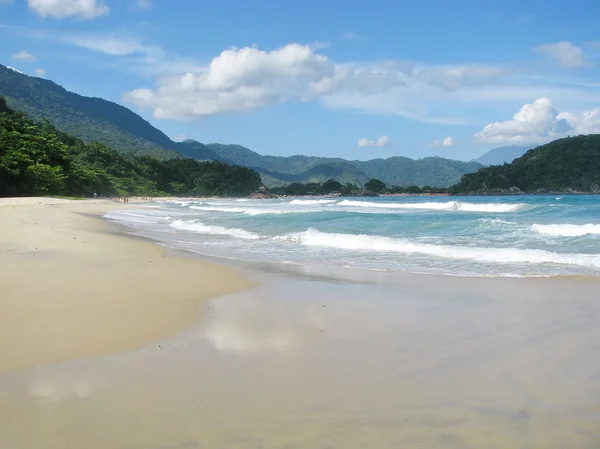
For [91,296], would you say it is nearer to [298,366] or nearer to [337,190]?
[298,366]

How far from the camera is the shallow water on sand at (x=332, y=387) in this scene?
2574 mm

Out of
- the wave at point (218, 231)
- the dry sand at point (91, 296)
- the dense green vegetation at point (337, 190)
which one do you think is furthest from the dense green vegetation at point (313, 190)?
the dry sand at point (91, 296)

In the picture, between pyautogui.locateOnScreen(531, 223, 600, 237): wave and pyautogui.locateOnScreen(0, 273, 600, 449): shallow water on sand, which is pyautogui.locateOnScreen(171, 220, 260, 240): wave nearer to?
pyautogui.locateOnScreen(531, 223, 600, 237): wave

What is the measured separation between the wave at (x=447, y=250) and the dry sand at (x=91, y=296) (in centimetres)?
435

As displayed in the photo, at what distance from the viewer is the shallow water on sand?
257 centimetres

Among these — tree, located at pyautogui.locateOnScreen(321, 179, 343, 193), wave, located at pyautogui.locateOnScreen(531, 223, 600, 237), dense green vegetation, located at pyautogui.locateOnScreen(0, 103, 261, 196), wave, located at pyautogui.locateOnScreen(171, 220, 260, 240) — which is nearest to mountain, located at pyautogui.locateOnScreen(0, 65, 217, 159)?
dense green vegetation, located at pyautogui.locateOnScreen(0, 103, 261, 196)

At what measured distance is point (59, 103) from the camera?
18375 cm

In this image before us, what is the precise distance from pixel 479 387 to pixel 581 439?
741 mm

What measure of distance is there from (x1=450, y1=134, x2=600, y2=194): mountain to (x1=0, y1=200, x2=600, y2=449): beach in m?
115

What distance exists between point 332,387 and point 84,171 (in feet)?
215

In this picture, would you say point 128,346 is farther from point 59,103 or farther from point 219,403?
point 59,103

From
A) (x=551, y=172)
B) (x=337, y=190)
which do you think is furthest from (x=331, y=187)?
(x=551, y=172)

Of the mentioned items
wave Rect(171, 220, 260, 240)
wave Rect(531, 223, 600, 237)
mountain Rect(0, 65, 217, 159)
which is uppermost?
mountain Rect(0, 65, 217, 159)

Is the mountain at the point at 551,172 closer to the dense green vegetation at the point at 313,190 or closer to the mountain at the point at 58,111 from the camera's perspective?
the dense green vegetation at the point at 313,190
